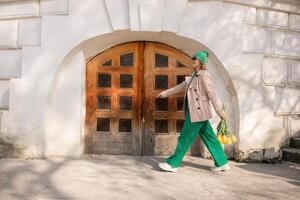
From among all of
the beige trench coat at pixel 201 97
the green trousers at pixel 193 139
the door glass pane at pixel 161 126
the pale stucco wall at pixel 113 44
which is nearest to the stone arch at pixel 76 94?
the pale stucco wall at pixel 113 44

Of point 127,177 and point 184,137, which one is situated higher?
point 184,137

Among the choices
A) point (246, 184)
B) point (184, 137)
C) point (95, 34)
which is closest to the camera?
point (246, 184)

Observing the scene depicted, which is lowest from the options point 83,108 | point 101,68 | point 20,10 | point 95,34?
point 83,108

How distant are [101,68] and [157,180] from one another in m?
2.25

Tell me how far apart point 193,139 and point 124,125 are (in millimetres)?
1497

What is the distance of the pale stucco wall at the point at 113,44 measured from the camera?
210 inches

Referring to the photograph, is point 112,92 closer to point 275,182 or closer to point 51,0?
point 51,0

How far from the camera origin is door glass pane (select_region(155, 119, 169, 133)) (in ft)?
19.1

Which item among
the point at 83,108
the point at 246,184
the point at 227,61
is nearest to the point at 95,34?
the point at 83,108

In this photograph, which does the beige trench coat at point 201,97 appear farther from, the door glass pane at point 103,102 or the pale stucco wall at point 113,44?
the door glass pane at point 103,102

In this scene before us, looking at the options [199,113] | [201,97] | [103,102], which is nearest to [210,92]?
[201,97]

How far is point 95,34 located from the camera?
5.35m

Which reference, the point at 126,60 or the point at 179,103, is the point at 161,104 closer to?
the point at 179,103

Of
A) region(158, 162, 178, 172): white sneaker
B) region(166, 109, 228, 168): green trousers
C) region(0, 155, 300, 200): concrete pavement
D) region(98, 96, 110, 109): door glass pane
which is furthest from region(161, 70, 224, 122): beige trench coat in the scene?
region(98, 96, 110, 109): door glass pane
